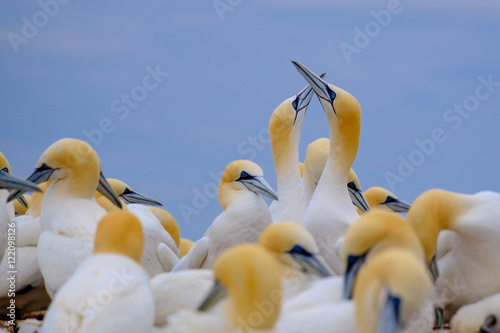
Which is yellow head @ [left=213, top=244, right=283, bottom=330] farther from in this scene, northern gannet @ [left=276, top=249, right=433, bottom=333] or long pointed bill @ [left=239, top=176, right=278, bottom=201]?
long pointed bill @ [left=239, top=176, right=278, bottom=201]

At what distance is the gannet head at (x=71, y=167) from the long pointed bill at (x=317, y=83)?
7.07 feet

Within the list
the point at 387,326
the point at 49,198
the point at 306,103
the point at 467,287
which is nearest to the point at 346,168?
the point at 306,103

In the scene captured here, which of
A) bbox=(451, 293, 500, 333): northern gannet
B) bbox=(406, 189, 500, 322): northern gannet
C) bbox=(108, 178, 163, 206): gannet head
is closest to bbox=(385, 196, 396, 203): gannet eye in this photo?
bbox=(108, 178, 163, 206): gannet head

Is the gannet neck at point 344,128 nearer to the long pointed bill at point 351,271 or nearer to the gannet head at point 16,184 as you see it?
the gannet head at point 16,184

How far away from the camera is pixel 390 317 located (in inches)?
169

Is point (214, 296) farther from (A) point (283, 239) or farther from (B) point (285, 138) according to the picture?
(B) point (285, 138)

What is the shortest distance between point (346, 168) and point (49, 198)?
8.54 ft

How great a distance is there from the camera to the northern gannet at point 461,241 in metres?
6.79

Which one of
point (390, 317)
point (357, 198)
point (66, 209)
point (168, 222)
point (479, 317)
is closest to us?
point (390, 317)

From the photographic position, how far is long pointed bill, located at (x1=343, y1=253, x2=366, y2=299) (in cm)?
523

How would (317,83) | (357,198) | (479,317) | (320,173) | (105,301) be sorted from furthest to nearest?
(320,173), (357,198), (317,83), (479,317), (105,301)

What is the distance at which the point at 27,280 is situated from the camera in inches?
335

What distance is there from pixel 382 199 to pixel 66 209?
374 centimetres

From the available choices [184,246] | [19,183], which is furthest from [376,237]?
[184,246]
